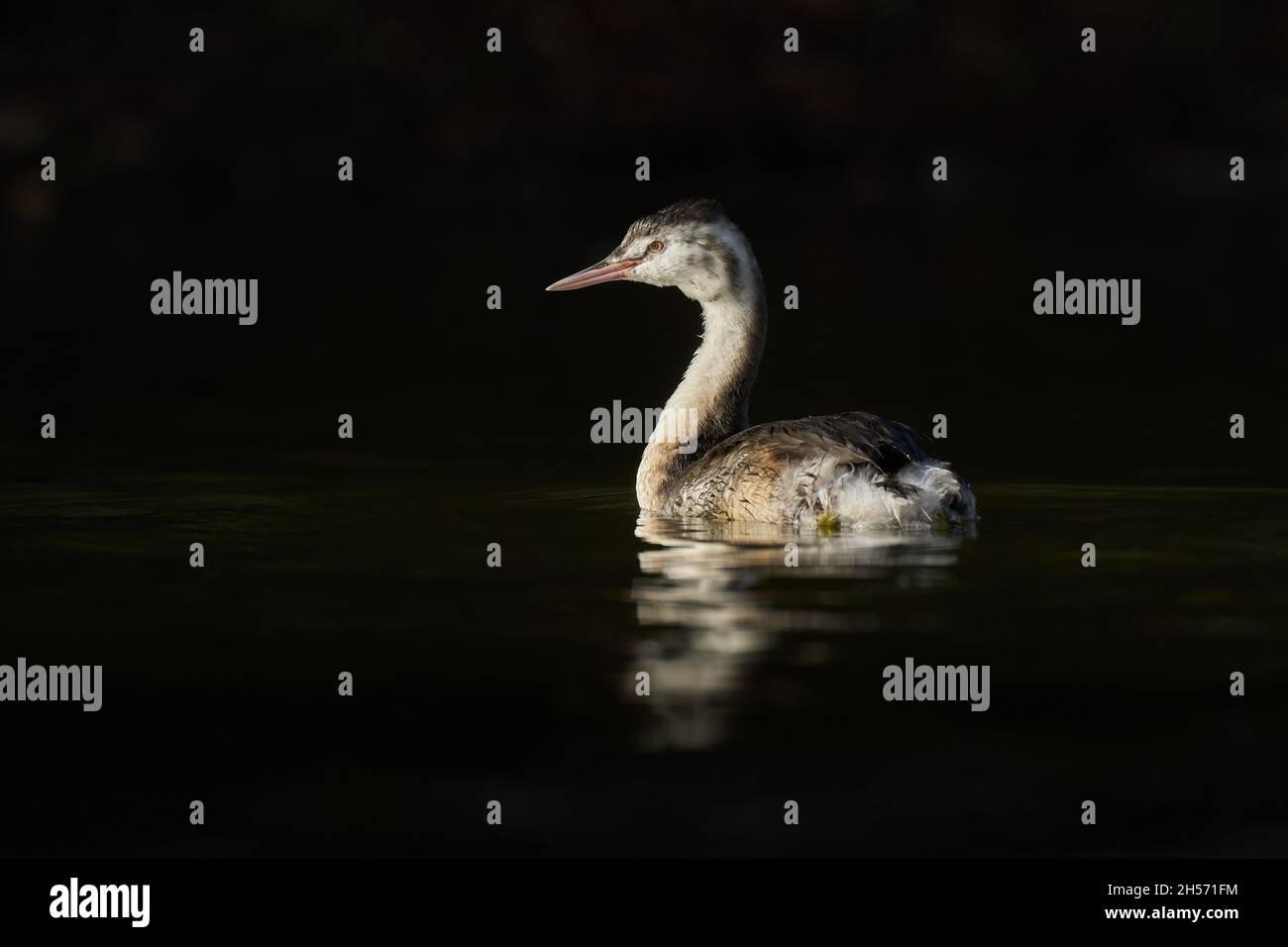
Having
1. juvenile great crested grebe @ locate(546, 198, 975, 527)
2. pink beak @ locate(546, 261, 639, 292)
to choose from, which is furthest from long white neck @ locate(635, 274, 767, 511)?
pink beak @ locate(546, 261, 639, 292)

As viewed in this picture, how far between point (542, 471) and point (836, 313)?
9814mm

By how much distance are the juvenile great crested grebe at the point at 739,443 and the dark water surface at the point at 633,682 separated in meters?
0.26

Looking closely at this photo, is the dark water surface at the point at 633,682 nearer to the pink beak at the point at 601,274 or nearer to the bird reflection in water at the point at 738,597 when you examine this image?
the bird reflection in water at the point at 738,597

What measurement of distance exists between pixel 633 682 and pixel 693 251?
15.7 ft

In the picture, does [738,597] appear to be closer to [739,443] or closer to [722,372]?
[739,443]

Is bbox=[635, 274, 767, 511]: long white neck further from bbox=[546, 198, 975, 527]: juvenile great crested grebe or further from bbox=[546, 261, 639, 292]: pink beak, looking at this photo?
bbox=[546, 261, 639, 292]: pink beak

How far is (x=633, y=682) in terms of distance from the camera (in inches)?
333

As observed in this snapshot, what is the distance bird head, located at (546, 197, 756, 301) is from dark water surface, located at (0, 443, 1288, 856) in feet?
4.75

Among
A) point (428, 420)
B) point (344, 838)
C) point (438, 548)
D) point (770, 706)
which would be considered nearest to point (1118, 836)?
point (770, 706)

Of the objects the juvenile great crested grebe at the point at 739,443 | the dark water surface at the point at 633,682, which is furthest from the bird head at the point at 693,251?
the dark water surface at the point at 633,682

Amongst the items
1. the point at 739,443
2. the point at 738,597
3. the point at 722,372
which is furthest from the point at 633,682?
the point at 722,372

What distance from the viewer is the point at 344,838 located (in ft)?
23.2

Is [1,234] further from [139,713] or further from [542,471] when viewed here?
[139,713]

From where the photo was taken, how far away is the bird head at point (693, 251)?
12852 mm
